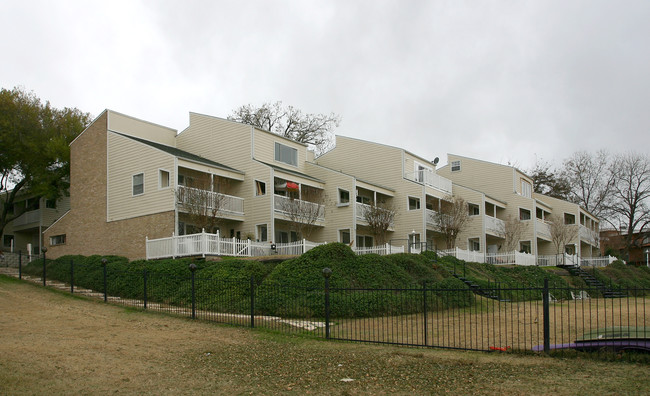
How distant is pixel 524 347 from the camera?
37.5ft

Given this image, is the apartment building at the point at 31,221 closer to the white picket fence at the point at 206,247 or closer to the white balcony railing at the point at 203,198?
the white balcony railing at the point at 203,198

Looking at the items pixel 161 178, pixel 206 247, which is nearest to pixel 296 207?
pixel 161 178

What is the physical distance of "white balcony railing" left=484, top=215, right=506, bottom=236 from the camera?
4241cm

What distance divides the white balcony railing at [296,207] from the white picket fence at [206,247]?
11.5 ft

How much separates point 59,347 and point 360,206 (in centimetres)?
2668

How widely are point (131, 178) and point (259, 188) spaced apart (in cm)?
701

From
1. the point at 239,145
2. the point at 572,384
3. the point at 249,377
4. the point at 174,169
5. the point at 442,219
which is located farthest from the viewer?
the point at 442,219

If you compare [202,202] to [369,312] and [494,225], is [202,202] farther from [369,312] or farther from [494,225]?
[494,225]

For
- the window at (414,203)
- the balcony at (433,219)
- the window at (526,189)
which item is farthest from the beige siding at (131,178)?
the window at (526,189)

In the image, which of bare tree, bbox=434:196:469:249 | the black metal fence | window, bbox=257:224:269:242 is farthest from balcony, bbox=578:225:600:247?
the black metal fence

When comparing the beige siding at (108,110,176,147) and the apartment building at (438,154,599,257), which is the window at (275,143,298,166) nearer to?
the beige siding at (108,110,176,147)

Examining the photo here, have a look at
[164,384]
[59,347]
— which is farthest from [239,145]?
[164,384]

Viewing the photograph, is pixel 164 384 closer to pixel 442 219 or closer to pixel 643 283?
pixel 442 219

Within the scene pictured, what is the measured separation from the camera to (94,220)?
108 feet
